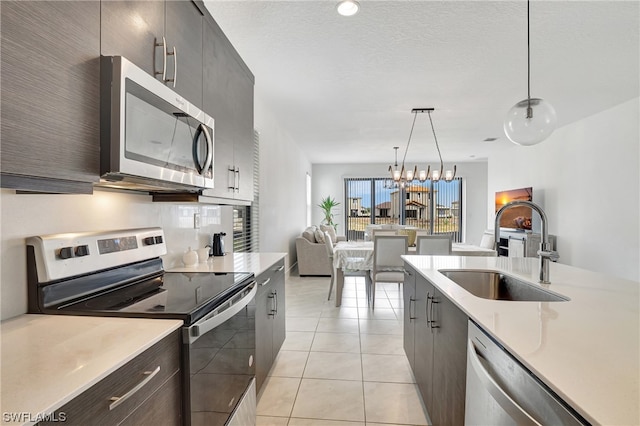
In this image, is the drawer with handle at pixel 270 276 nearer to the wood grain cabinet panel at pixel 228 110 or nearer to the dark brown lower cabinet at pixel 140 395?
the wood grain cabinet panel at pixel 228 110

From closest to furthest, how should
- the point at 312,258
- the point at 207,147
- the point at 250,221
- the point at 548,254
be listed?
1. the point at 548,254
2. the point at 207,147
3. the point at 250,221
4. the point at 312,258

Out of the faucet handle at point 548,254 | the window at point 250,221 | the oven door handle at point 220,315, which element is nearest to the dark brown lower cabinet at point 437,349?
the faucet handle at point 548,254

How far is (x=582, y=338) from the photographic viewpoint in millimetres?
876

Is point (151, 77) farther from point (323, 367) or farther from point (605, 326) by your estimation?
point (323, 367)

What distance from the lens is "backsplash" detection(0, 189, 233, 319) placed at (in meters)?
1.05

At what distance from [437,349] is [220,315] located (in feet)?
3.44

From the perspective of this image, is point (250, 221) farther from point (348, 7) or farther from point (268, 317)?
point (348, 7)

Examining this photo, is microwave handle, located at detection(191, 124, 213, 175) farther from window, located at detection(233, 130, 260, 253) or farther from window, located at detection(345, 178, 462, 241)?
window, located at detection(345, 178, 462, 241)

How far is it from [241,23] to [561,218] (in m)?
5.56

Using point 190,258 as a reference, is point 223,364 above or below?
below

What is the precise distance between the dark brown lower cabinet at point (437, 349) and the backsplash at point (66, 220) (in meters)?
1.58

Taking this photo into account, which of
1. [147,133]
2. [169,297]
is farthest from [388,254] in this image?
[147,133]

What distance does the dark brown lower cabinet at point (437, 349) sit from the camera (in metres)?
1.25

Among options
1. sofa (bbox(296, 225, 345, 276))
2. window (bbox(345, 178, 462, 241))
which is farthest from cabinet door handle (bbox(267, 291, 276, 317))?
window (bbox(345, 178, 462, 241))
